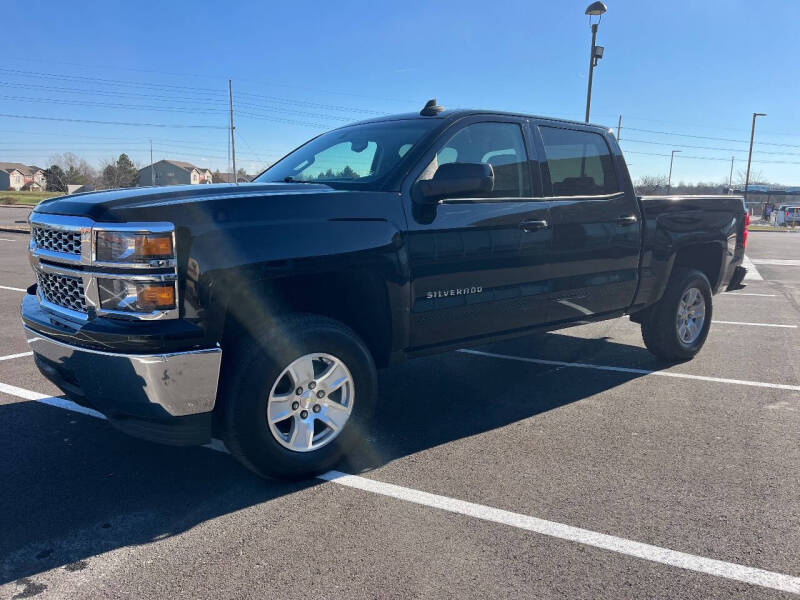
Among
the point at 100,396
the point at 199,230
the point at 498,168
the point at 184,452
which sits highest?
the point at 498,168

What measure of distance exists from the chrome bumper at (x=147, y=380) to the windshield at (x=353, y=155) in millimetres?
1491

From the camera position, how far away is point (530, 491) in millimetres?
3209

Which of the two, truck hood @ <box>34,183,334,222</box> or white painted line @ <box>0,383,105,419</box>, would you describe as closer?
truck hood @ <box>34,183,334,222</box>

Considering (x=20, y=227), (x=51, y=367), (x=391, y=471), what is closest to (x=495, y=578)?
(x=391, y=471)

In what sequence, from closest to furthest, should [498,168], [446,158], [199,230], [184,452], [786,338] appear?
[199,230]
[184,452]
[446,158]
[498,168]
[786,338]

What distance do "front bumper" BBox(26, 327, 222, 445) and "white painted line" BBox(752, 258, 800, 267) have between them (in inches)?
682

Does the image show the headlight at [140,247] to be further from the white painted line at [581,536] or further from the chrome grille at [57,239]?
the white painted line at [581,536]

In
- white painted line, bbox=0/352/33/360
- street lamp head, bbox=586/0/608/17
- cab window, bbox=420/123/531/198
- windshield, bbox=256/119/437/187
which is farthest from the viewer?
street lamp head, bbox=586/0/608/17

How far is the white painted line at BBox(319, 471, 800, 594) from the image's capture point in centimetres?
251

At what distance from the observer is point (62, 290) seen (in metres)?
3.16

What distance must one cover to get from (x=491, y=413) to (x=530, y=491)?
1193mm

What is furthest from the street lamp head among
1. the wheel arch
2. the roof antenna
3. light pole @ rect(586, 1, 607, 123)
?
the wheel arch

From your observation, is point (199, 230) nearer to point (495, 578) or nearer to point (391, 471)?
point (391, 471)

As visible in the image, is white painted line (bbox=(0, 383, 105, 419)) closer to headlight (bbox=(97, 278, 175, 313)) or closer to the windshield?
headlight (bbox=(97, 278, 175, 313))
